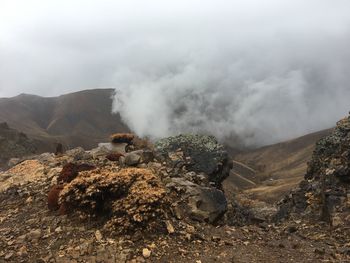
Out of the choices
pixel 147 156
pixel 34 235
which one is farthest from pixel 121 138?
pixel 34 235

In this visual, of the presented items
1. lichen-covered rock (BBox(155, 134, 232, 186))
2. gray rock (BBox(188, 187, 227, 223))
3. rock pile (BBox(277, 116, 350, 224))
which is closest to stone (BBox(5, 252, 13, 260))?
gray rock (BBox(188, 187, 227, 223))

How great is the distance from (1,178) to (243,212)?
42.6 ft

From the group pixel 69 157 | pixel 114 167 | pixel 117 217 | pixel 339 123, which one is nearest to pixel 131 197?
pixel 117 217

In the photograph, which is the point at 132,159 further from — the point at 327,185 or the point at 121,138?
the point at 327,185

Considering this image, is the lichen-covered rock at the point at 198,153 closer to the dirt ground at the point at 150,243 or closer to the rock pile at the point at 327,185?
the rock pile at the point at 327,185

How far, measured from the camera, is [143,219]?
1455 centimetres

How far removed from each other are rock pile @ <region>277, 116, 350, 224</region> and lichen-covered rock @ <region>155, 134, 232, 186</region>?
14.7ft

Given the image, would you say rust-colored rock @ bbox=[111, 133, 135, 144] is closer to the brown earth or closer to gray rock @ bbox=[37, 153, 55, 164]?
gray rock @ bbox=[37, 153, 55, 164]

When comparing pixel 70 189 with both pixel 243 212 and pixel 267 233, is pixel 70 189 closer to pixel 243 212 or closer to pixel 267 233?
pixel 267 233

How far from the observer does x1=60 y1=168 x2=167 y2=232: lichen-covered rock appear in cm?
1458

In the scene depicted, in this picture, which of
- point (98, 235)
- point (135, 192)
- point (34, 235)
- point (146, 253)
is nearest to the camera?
point (146, 253)

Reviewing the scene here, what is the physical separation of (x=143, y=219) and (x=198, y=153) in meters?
10.5

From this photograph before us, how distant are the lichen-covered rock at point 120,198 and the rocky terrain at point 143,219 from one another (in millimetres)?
37

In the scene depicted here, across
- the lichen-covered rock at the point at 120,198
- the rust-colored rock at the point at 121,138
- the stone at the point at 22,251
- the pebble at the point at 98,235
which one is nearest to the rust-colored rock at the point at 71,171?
the lichen-covered rock at the point at 120,198
